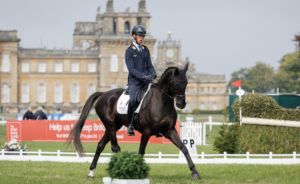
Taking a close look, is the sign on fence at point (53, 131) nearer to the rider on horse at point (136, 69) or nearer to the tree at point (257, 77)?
the rider on horse at point (136, 69)

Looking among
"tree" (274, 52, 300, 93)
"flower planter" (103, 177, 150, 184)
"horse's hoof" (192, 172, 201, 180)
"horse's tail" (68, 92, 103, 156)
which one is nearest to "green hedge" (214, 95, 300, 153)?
"horse's tail" (68, 92, 103, 156)

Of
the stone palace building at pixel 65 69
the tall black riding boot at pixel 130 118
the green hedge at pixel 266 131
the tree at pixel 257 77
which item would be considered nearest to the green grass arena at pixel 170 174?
the tall black riding boot at pixel 130 118

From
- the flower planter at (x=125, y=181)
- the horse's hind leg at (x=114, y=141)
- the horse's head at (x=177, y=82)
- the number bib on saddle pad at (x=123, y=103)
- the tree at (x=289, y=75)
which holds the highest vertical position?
the tree at (x=289, y=75)

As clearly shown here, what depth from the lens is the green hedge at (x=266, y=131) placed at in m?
23.5

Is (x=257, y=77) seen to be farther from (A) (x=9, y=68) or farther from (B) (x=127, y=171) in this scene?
(B) (x=127, y=171)

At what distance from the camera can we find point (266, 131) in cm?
2367

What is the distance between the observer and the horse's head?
16859 mm

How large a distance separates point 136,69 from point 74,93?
339 ft

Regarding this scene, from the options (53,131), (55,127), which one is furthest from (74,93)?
(55,127)

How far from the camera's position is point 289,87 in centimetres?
11562

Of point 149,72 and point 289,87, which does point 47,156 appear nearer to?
point 149,72

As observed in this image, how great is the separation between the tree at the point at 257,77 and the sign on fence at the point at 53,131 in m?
105

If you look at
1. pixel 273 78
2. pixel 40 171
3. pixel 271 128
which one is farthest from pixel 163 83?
pixel 273 78

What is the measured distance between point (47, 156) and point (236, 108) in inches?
182
